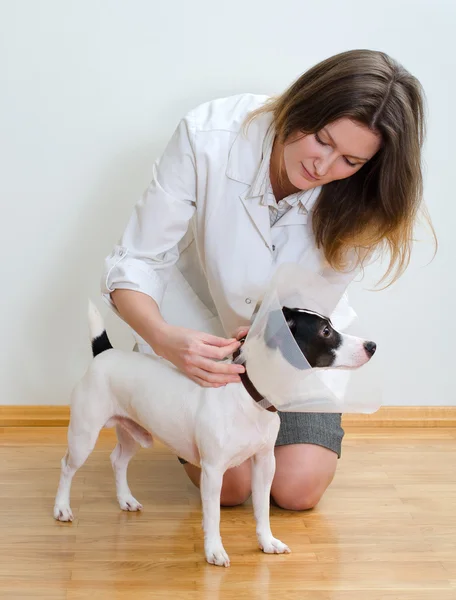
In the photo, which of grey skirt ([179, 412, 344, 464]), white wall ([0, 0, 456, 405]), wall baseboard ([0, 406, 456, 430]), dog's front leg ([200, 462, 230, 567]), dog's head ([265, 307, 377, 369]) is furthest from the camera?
wall baseboard ([0, 406, 456, 430])

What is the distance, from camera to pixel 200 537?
1654 millimetres

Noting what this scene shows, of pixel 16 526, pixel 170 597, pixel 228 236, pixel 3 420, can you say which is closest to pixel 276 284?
pixel 228 236

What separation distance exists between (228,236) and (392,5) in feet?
2.91

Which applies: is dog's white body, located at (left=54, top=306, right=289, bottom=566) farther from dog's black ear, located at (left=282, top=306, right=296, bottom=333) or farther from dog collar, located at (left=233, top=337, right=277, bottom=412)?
dog's black ear, located at (left=282, top=306, right=296, bottom=333)

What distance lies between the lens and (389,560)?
159 cm

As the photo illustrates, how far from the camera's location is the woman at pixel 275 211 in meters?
1.46

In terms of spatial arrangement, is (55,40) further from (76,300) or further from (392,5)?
(392,5)

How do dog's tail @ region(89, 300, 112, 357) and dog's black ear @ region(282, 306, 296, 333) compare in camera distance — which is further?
dog's tail @ region(89, 300, 112, 357)

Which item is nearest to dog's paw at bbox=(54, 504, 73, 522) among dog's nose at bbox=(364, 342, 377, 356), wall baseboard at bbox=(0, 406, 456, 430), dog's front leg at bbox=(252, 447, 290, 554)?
dog's front leg at bbox=(252, 447, 290, 554)

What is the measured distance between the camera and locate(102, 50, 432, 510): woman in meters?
1.46

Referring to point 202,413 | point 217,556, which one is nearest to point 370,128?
point 202,413

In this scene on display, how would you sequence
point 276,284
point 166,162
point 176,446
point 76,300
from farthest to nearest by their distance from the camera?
point 76,300
point 166,162
point 176,446
point 276,284

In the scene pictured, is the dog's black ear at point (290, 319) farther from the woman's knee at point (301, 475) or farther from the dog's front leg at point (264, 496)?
the woman's knee at point (301, 475)

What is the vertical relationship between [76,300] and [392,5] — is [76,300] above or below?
below
